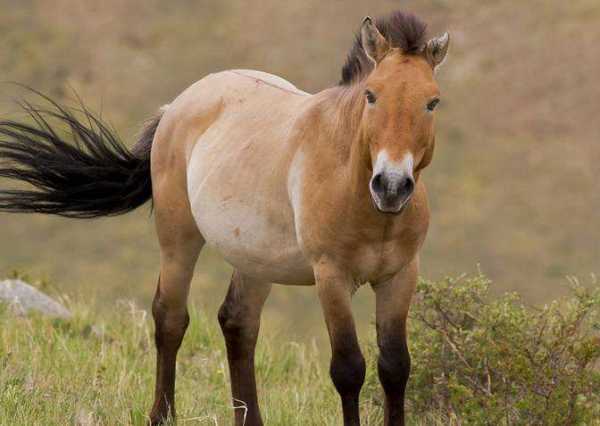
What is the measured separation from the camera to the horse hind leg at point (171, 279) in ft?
19.3

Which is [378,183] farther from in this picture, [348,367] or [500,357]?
[500,357]

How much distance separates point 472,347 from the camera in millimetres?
5812

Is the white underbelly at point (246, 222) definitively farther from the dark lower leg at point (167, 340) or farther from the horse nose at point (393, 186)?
the horse nose at point (393, 186)

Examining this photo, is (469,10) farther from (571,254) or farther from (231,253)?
(231,253)

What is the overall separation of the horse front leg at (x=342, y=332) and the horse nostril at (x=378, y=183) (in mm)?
654

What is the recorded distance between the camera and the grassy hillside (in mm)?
5375

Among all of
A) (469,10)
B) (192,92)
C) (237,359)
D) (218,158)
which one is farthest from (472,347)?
(469,10)

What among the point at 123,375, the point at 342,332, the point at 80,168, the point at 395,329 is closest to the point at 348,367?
the point at 342,332

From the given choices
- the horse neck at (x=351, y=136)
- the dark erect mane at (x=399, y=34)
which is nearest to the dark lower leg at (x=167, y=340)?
the horse neck at (x=351, y=136)

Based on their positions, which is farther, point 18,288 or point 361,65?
point 18,288

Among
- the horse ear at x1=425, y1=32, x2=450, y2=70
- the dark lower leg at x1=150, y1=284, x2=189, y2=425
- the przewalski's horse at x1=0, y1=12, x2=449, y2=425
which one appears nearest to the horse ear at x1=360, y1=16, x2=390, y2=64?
the przewalski's horse at x1=0, y1=12, x2=449, y2=425

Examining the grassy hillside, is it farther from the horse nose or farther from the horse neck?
the horse nose

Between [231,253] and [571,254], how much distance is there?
73.5 ft

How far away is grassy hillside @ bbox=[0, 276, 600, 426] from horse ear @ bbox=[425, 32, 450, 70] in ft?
5.67
